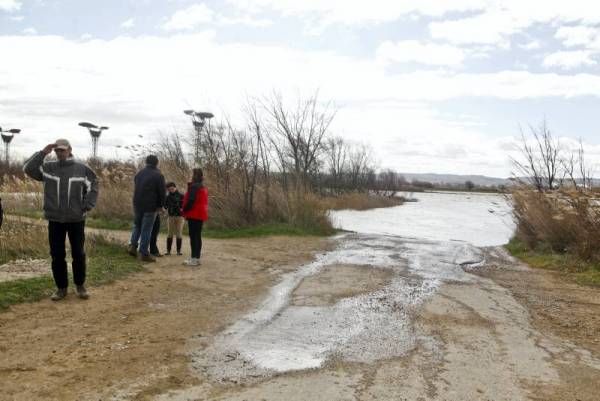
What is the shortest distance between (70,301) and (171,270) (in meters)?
2.73

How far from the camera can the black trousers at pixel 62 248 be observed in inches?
263

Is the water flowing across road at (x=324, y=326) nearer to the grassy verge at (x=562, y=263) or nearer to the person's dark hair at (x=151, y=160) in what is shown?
the grassy verge at (x=562, y=263)

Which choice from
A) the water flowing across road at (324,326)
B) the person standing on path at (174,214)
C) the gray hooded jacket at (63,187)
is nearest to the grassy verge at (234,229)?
the person standing on path at (174,214)

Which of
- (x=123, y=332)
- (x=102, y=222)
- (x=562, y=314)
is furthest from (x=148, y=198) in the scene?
(x=102, y=222)

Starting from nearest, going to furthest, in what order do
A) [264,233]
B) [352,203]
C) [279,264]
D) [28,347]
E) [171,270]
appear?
1. [28,347]
2. [171,270]
3. [279,264]
4. [264,233]
5. [352,203]

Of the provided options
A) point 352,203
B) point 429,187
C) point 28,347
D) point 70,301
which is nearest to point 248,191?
point 70,301

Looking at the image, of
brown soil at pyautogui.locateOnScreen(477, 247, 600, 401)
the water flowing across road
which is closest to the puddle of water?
the water flowing across road

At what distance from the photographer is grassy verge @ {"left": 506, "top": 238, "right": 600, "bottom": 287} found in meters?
11.1

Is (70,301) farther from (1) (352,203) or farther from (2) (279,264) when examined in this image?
(1) (352,203)

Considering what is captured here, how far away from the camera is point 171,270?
9430 millimetres

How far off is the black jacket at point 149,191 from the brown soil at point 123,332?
107 cm

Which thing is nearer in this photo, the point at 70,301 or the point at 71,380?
the point at 71,380

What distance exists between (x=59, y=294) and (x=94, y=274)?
4.80 feet

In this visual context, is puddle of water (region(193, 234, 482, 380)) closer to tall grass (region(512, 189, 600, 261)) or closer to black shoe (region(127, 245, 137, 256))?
black shoe (region(127, 245, 137, 256))
